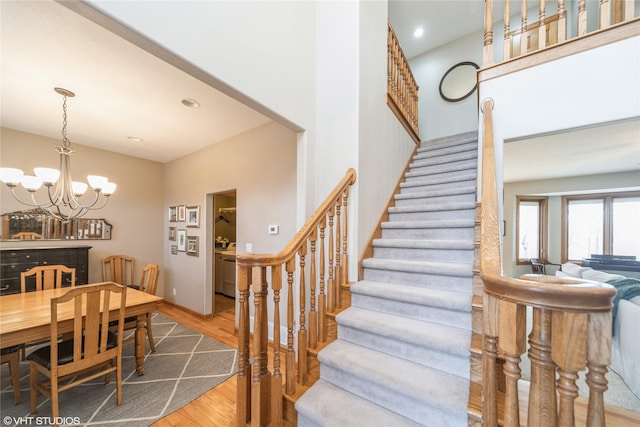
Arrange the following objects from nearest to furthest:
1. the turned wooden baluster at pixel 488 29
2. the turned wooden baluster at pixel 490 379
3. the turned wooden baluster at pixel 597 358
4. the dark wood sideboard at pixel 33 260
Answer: the turned wooden baluster at pixel 597 358 < the turned wooden baluster at pixel 490 379 < the turned wooden baluster at pixel 488 29 < the dark wood sideboard at pixel 33 260

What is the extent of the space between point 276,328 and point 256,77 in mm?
1793

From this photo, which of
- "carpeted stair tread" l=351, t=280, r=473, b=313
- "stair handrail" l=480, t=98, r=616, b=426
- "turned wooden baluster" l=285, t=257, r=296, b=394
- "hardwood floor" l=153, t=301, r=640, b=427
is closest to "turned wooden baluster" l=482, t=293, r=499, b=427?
"stair handrail" l=480, t=98, r=616, b=426

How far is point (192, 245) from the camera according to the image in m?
4.20

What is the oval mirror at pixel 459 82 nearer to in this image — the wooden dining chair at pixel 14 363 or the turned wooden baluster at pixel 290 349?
the turned wooden baluster at pixel 290 349

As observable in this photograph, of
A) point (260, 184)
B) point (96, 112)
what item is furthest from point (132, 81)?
point (260, 184)

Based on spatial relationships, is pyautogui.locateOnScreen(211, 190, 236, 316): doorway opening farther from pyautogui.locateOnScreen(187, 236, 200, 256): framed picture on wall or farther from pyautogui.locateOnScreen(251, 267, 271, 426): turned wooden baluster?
pyautogui.locateOnScreen(251, 267, 271, 426): turned wooden baluster

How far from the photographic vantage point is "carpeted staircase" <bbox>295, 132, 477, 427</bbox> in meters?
1.35

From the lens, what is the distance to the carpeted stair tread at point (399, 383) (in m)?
1.27

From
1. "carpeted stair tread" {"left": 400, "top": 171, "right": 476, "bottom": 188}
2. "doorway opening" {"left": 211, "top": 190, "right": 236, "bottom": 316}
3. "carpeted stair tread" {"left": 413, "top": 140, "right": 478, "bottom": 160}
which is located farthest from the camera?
"doorway opening" {"left": 211, "top": 190, "right": 236, "bottom": 316}

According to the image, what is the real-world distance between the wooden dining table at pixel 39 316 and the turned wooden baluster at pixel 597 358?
291 cm

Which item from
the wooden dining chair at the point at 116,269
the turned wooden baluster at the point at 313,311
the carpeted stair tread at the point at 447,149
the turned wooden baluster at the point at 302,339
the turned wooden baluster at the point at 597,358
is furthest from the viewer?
the wooden dining chair at the point at 116,269

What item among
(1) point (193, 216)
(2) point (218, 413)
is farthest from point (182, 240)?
(2) point (218, 413)

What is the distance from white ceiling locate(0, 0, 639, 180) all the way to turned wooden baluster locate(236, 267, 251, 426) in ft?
4.72

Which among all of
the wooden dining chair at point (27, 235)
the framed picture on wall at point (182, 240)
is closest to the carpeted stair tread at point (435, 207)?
the framed picture on wall at point (182, 240)
